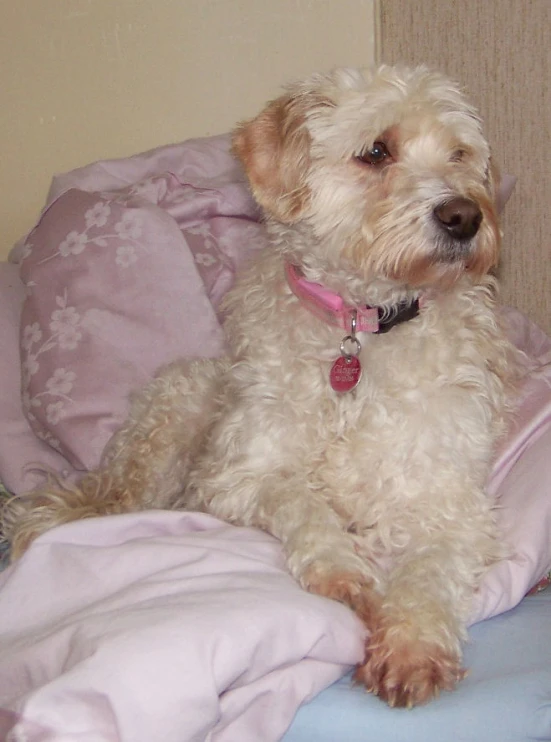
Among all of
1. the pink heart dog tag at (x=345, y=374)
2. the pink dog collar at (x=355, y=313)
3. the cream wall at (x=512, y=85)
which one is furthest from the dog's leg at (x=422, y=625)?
the cream wall at (x=512, y=85)

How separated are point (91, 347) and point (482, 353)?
3.68 feet

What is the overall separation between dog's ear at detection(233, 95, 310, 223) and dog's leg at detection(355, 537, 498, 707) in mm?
803

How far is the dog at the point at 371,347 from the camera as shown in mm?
2064

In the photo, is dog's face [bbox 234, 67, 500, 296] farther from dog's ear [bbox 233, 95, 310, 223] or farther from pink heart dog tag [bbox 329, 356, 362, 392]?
pink heart dog tag [bbox 329, 356, 362, 392]

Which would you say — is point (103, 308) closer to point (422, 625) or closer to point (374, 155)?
point (374, 155)

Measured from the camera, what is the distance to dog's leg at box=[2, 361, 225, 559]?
261 cm

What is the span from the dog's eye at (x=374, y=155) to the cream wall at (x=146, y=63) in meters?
1.39

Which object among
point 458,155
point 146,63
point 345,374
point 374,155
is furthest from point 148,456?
point 146,63

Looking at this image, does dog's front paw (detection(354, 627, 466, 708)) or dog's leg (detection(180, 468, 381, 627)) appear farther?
dog's leg (detection(180, 468, 381, 627))

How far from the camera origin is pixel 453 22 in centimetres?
315

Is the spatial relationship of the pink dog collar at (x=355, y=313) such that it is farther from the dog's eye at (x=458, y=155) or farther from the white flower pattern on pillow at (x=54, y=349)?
the white flower pattern on pillow at (x=54, y=349)

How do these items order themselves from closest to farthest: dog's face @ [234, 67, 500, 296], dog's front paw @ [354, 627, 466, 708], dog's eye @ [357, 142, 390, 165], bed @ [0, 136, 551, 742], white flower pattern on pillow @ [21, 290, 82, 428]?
bed @ [0, 136, 551, 742] → dog's front paw @ [354, 627, 466, 708] → dog's face @ [234, 67, 500, 296] → dog's eye @ [357, 142, 390, 165] → white flower pattern on pillow @ [21, 290, 82, 428]

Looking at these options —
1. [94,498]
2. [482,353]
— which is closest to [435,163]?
[482,353]

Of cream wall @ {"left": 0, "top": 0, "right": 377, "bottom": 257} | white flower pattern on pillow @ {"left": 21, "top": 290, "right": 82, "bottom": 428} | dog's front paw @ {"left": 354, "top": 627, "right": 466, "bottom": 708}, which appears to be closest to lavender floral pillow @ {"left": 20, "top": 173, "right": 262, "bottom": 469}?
white flower pattern on pillow @ {"left": 21, "top": 290, "right": 82, "bottom": 428}
